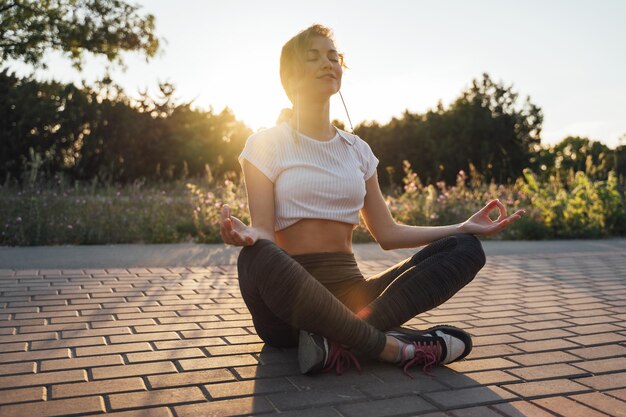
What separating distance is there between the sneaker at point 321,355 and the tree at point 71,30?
1669 cm

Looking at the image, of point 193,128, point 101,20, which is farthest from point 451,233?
point 193,128

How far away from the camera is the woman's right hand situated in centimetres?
221

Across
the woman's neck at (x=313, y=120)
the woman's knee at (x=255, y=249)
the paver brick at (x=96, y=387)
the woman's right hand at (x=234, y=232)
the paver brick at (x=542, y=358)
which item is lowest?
the paver brick at (x=96, y=387)

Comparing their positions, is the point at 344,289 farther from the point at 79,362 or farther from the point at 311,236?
the point at 79,362

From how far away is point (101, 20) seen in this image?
1738 cm

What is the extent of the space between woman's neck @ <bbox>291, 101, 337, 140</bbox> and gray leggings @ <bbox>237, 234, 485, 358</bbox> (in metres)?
0.57

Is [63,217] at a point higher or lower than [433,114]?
lower

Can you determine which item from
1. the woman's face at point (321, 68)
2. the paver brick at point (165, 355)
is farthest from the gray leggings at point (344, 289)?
the woman's face at point (321, 68)

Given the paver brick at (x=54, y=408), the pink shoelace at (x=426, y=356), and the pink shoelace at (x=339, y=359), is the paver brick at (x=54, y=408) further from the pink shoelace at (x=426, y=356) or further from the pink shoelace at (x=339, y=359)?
the pink shoelace at (x=426, y=356)

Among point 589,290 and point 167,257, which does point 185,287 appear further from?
point 589,290

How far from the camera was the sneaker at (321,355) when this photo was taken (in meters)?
2.34

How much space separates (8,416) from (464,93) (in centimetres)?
3267

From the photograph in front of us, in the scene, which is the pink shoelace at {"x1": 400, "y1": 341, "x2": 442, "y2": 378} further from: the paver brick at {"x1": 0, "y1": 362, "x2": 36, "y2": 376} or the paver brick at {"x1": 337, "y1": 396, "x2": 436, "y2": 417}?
the paver brick at {"x1": 0, "y1": 362, "x2": 36, "y2": 376}

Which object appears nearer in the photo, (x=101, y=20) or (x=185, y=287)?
(x=185, y=287)
